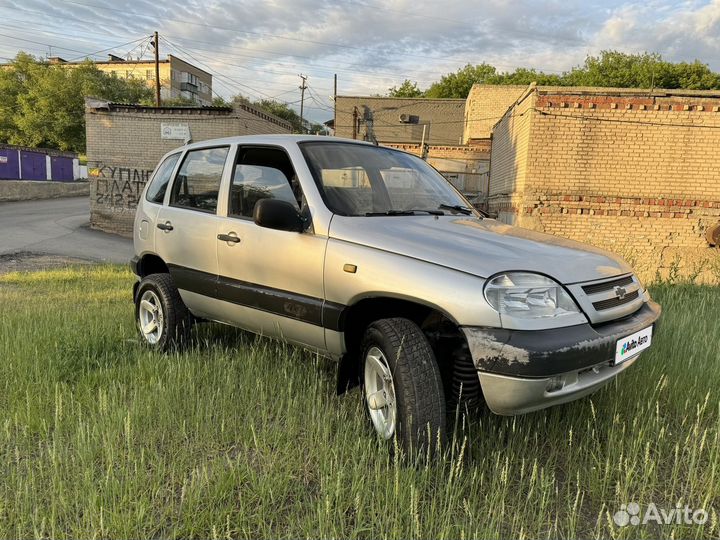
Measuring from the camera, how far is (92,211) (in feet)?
55.6

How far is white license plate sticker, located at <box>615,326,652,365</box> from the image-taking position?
249cm

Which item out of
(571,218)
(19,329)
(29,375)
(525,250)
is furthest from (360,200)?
(571,218)

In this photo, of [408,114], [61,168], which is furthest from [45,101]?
[408,114]

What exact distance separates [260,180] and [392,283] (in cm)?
154

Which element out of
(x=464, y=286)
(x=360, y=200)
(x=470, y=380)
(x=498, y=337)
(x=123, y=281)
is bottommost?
(x=123, y=281)

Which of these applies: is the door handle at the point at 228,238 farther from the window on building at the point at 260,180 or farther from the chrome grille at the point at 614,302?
the chrome grille at the point at 614,302

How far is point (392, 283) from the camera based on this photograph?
257 cm

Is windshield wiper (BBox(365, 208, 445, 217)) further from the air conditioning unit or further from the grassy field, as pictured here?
the air conditioning unit

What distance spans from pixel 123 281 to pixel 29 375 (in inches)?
195

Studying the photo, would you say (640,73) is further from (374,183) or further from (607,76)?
(374,183)

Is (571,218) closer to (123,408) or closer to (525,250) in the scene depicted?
(525,250)

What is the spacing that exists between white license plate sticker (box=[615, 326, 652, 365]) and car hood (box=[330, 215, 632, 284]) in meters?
0.35

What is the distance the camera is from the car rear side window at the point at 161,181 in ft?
15.0

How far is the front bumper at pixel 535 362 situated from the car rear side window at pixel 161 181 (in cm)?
340
